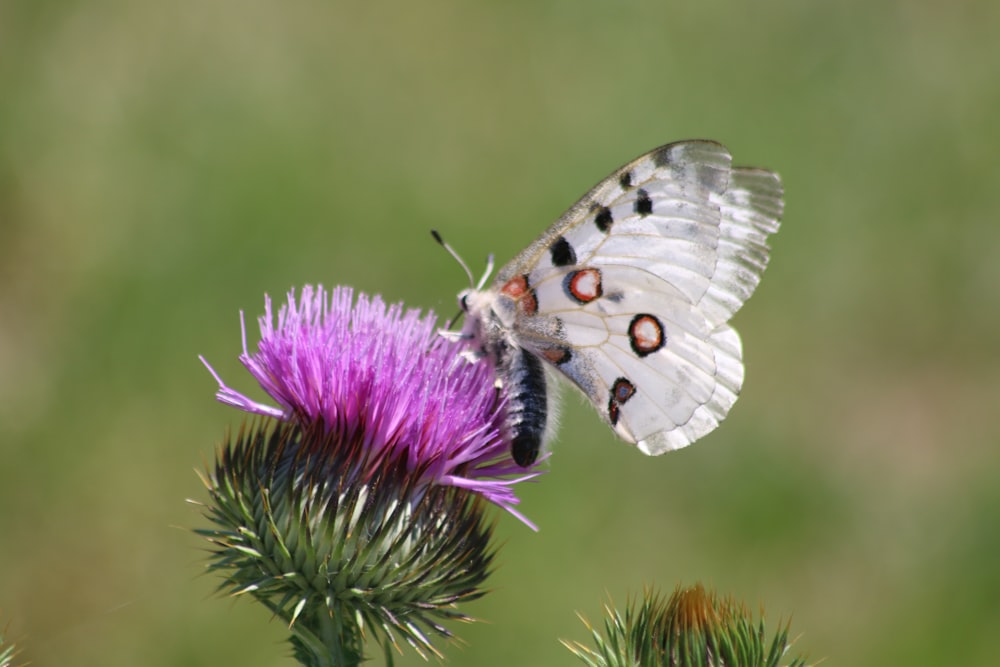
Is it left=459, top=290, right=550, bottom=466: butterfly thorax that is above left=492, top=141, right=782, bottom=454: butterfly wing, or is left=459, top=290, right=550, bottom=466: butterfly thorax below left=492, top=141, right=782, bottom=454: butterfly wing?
below

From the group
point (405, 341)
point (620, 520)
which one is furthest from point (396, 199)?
point (405, 341)

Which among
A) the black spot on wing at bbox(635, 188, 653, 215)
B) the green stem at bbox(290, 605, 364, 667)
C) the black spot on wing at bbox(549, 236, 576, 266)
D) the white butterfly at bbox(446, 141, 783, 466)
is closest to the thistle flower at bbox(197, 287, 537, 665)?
the green stem at bbox(290, 605, 364, 667)

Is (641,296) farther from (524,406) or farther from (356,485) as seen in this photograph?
(356,485)

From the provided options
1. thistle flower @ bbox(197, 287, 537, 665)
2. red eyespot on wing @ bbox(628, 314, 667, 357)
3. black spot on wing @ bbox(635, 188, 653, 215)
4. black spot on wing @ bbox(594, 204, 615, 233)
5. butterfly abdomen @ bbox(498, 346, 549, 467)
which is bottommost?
thistle flower @ bbox(197, 287, 537, 665)

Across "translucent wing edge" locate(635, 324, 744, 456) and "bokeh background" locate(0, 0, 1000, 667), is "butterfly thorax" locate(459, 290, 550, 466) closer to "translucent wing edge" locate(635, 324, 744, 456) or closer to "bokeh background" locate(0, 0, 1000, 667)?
"translucent wing edge" locate(635, 324, 744, 456)

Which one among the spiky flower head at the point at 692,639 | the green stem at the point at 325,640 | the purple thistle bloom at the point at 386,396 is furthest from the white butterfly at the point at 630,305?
the green stem at the point at 325,640

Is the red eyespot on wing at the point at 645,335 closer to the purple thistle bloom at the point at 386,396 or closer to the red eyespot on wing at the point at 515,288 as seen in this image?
the red eyespot on wing at the point at 515,288

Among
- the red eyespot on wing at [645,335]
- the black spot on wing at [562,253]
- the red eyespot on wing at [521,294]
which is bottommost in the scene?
the red eyespot on wing at [521,294]

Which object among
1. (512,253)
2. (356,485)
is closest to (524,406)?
(356,485)
